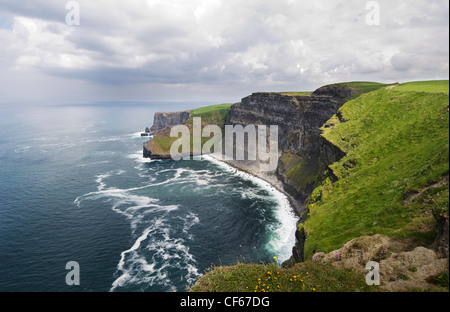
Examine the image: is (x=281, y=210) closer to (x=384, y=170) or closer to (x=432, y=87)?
(x=384, y=170)

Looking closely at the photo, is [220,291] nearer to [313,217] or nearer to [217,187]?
[313,217]

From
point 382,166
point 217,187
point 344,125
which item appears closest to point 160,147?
point 217,187

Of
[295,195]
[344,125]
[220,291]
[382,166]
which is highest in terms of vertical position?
[344,125]

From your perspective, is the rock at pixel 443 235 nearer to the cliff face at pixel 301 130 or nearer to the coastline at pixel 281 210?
the coastline at pixel 281 210

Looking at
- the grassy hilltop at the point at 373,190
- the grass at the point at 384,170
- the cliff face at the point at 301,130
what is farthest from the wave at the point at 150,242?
the cliff face at the point at 301,130

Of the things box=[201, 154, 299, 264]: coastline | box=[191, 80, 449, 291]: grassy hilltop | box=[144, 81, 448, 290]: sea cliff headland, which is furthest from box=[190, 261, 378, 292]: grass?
box=[201, 154, 299, 264]: coastline

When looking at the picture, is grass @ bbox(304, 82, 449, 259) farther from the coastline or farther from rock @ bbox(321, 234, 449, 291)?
the coastline

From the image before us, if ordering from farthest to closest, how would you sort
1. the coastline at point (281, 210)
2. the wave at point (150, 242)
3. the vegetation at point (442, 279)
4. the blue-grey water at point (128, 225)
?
the coastline at point (281, 210), the blue-grey water at point (128, 225), the wave at point (150, 242), the vegetation at point (442, 279)
